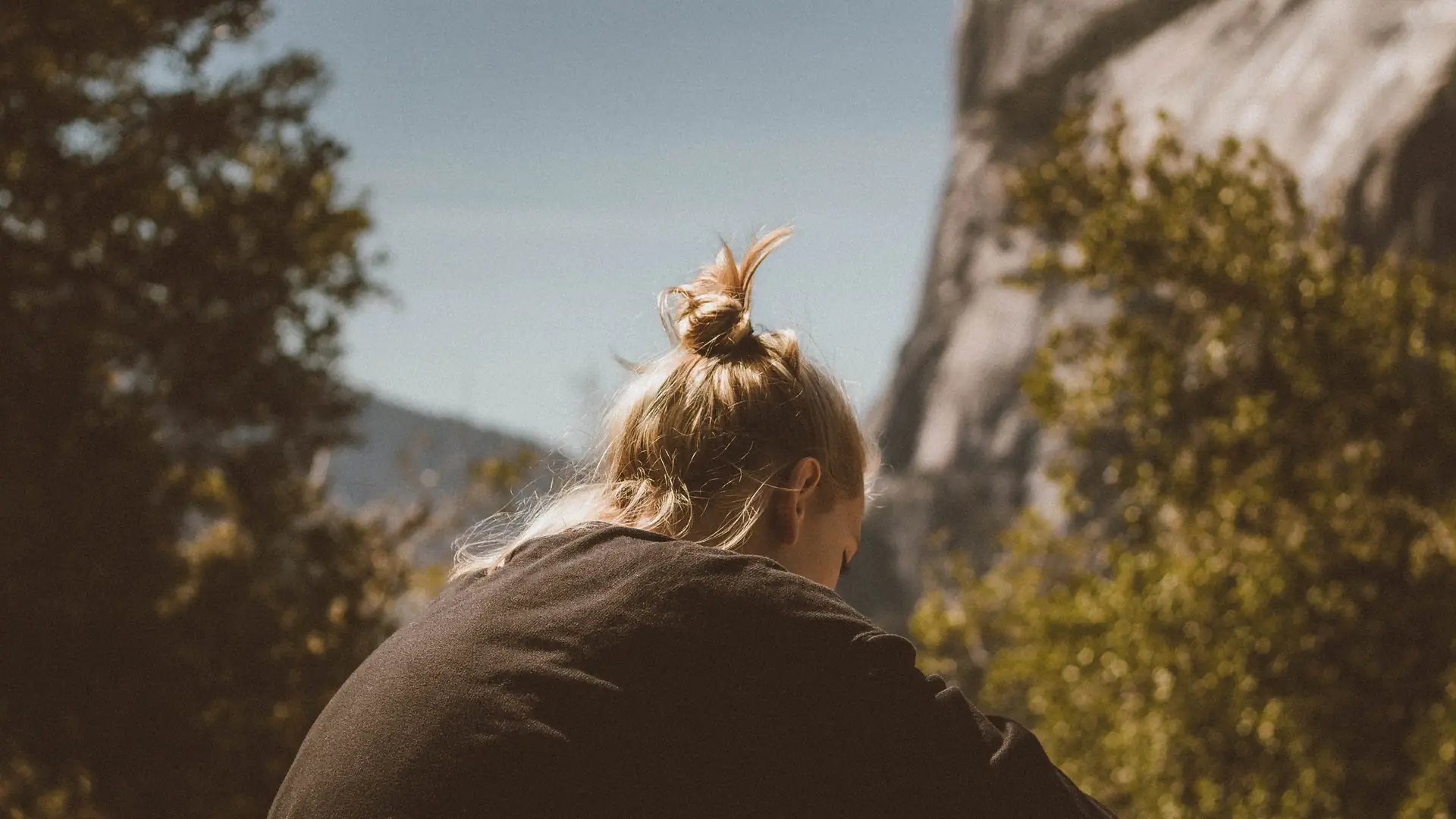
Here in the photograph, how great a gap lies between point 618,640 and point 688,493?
1.22 feet

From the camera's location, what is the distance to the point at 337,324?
8766 millimetres

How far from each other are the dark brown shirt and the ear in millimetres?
299

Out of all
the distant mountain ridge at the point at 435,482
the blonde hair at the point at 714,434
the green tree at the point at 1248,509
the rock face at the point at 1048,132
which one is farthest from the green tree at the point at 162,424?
the rock face at the point at 1048,132

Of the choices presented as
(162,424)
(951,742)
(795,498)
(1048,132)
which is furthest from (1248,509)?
(1048,132)

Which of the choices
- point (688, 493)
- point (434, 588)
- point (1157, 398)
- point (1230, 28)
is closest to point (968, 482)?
point (1230, 28)

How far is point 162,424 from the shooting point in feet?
24.4

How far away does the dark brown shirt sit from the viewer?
1.36 metres

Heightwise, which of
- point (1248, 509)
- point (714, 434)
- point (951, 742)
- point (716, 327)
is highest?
point (716, 327)

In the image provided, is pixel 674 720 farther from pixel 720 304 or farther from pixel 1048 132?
pixel 1048 132

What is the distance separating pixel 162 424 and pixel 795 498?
664 cm

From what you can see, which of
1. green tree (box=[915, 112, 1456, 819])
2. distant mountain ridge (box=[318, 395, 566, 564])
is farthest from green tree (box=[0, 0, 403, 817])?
green tree (box=[915, 112, 1456, 819])

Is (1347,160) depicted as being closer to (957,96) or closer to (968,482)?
(968,482)

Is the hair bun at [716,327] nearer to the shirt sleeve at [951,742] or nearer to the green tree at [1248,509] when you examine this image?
the shirt sleeve at [951,742]

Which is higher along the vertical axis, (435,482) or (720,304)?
(720,304)
